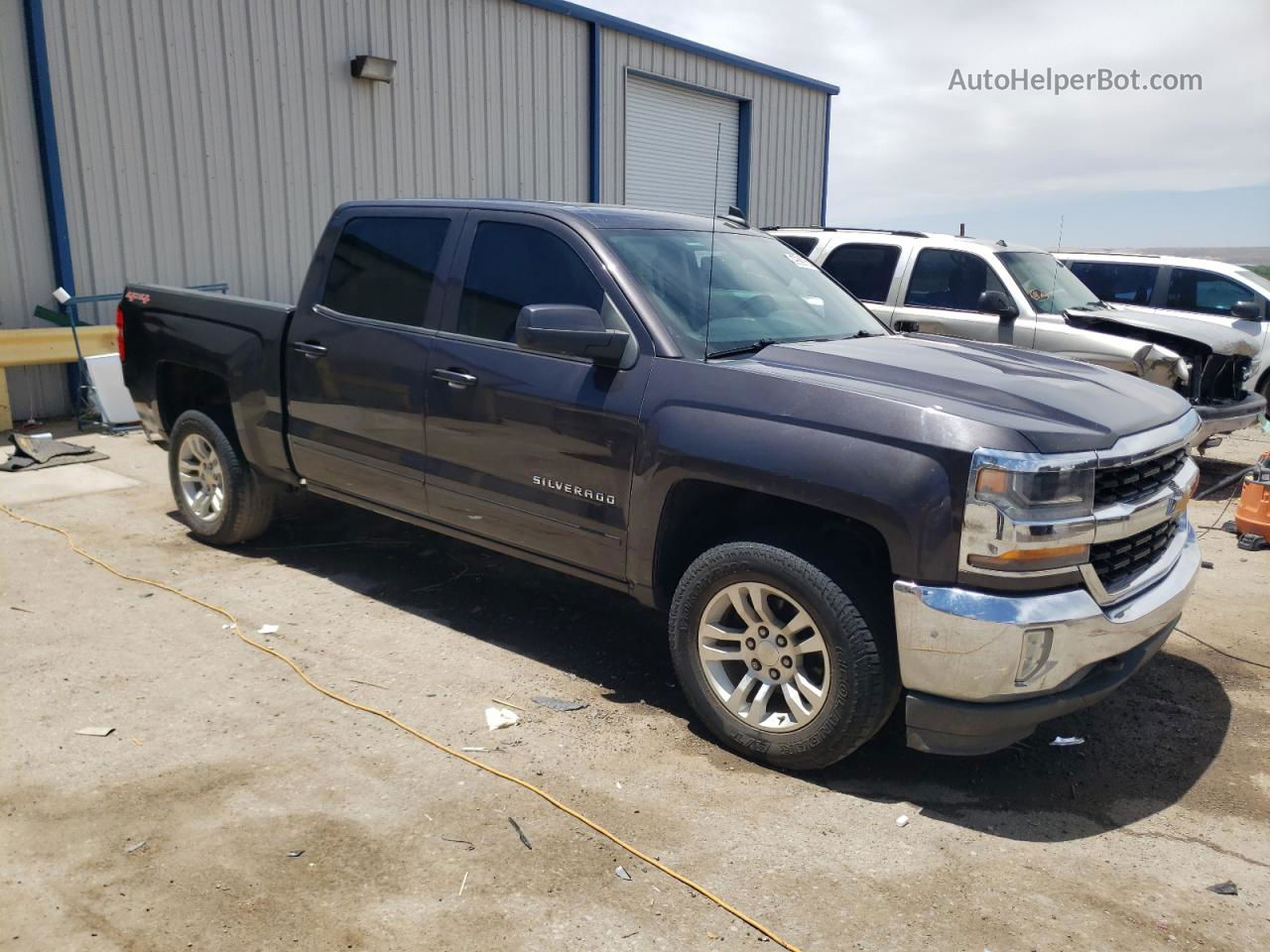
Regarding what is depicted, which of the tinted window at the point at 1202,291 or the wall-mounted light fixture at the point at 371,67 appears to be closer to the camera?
the tinted window at the point at 1202,291

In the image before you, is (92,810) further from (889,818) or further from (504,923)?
(889,818)

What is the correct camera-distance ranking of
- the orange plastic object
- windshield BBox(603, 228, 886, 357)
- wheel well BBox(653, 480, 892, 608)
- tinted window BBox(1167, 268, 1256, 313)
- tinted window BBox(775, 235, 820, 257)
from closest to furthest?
wheel well BBox(653, 480, 892, 608)
windshield BBox(603, 228, 886, 357)
the orange plastic object
tinted window BBox(775, 235, 820, 257)
tinted window BBox(1167, 268, 1256, 313)

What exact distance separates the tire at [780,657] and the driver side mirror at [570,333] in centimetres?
88

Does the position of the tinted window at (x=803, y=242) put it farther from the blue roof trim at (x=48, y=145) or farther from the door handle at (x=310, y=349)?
the blue roof trim at (x=48, y=145)

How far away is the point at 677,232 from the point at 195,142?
319 inches

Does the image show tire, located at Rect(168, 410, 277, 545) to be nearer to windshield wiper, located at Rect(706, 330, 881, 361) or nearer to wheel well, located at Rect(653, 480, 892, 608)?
wheel well, located at Rect(653, 480, 892, 608)

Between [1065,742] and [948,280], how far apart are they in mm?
5924

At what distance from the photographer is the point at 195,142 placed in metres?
10.8

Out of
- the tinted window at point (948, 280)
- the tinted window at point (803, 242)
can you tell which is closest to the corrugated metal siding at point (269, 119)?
the tinted window at point (803, 242)

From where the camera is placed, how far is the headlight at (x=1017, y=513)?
124 inches

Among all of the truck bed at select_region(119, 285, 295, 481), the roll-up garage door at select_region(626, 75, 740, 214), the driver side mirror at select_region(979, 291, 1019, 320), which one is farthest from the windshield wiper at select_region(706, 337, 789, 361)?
the roll-up garage door at select_region(626, 75, 740, 214)

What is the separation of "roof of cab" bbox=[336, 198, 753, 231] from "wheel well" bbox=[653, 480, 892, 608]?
133 centimetres

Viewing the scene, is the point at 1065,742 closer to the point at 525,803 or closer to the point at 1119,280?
the point at 525,803

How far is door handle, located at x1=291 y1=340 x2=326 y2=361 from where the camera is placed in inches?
205
